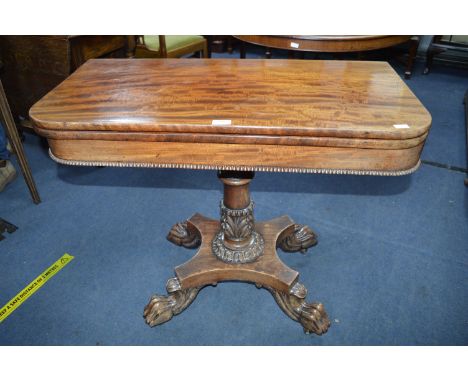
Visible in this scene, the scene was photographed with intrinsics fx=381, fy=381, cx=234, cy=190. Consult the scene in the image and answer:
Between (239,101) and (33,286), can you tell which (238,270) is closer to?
(239,101)

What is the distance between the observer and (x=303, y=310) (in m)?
1.46

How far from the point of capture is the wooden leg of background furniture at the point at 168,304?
1478 millimetres

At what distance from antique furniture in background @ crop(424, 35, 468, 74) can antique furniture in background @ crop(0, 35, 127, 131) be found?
315 cm

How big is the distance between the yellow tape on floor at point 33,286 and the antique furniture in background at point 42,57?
3.52ft

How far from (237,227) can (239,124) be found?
0.68m

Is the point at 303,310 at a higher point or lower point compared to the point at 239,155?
lower

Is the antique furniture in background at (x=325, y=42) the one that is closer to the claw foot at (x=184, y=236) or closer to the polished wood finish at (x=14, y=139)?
the claw foot at (x=184, y=236)

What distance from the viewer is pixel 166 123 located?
93 centimetres

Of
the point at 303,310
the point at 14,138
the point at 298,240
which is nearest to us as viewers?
the point at 303,310

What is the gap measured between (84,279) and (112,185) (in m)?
0.76

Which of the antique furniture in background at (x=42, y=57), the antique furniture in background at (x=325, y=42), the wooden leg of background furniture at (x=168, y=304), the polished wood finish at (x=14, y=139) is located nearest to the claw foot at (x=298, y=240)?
the wooden leg of background furniture at (x=168, y=304)

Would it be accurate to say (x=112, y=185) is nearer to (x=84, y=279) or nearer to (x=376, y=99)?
(x=84, y=279)

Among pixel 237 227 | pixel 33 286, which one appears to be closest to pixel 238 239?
pixel 237 227

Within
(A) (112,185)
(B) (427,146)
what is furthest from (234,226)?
(B) (427,146)
